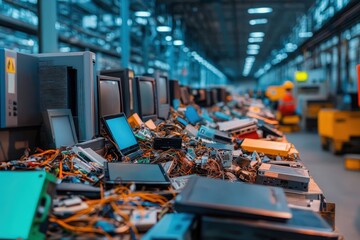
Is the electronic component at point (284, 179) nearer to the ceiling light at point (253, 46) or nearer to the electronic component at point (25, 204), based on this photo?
the electronic component at point (25, 204)

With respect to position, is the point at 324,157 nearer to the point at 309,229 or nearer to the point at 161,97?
the point at 161,97

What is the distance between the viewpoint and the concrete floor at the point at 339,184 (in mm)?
3542

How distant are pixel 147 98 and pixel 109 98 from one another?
33.3 inches

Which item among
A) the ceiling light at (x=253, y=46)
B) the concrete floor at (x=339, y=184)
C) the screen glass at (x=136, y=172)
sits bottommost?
the concrete floor at (x=339, y=184)

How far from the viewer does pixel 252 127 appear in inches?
141

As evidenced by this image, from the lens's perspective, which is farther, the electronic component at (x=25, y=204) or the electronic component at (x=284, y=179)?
the electronic component at (x=284, y=179)

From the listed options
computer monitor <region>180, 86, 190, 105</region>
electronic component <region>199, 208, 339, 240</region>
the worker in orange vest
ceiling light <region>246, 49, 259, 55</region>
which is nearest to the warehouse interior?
electronic component <region>199, 208, 339, 240</region>

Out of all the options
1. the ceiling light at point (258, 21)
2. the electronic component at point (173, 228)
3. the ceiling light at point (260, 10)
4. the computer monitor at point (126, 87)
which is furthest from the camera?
the ceiling light at point (258, 21)

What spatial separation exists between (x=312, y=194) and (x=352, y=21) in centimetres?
568

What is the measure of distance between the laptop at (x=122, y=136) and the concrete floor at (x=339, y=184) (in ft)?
5.22

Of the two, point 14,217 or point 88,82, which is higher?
point 88,82

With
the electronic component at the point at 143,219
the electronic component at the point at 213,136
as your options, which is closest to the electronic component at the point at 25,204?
the electronic component at the point at 143,219

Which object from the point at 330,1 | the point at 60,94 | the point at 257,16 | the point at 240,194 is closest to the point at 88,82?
the point at 60,94

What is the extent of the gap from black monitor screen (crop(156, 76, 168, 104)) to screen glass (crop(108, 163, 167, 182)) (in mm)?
2019
